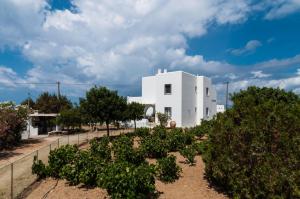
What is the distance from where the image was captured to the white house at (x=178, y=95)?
3388cm

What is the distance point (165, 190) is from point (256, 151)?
10.8 feet

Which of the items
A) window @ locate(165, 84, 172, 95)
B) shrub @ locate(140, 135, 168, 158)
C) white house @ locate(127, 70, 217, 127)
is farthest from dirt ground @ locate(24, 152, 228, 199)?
window @ locate(165, 84, 172, 95)

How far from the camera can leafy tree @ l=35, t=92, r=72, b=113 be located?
1884 inches

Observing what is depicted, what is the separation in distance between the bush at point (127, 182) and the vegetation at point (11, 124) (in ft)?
54.4

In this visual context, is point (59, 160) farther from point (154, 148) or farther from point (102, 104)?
point (102, 104)

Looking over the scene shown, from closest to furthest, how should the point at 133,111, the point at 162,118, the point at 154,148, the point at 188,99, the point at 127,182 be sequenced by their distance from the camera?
the point at 127,182 < the point at 154,148 < the point at 133,111 < the point at 162,118 < the point at 188,99

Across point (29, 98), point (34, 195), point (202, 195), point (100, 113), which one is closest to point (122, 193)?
point (202, 195)

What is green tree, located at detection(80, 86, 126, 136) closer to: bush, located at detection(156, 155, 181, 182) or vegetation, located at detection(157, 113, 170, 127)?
vegetation, located at detection(157, 113, 170, 127)

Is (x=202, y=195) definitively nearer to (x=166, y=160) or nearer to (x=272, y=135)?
(x=166, y=160)

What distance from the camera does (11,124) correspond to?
81.7ft

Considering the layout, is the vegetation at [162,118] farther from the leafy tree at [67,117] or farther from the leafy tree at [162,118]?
the leafy tree at [67,117]

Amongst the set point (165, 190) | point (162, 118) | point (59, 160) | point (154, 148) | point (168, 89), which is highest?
point (168, 89)

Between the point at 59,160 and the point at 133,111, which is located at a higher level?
the point at 133,111

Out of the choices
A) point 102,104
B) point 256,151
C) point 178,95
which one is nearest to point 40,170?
point 256,151
